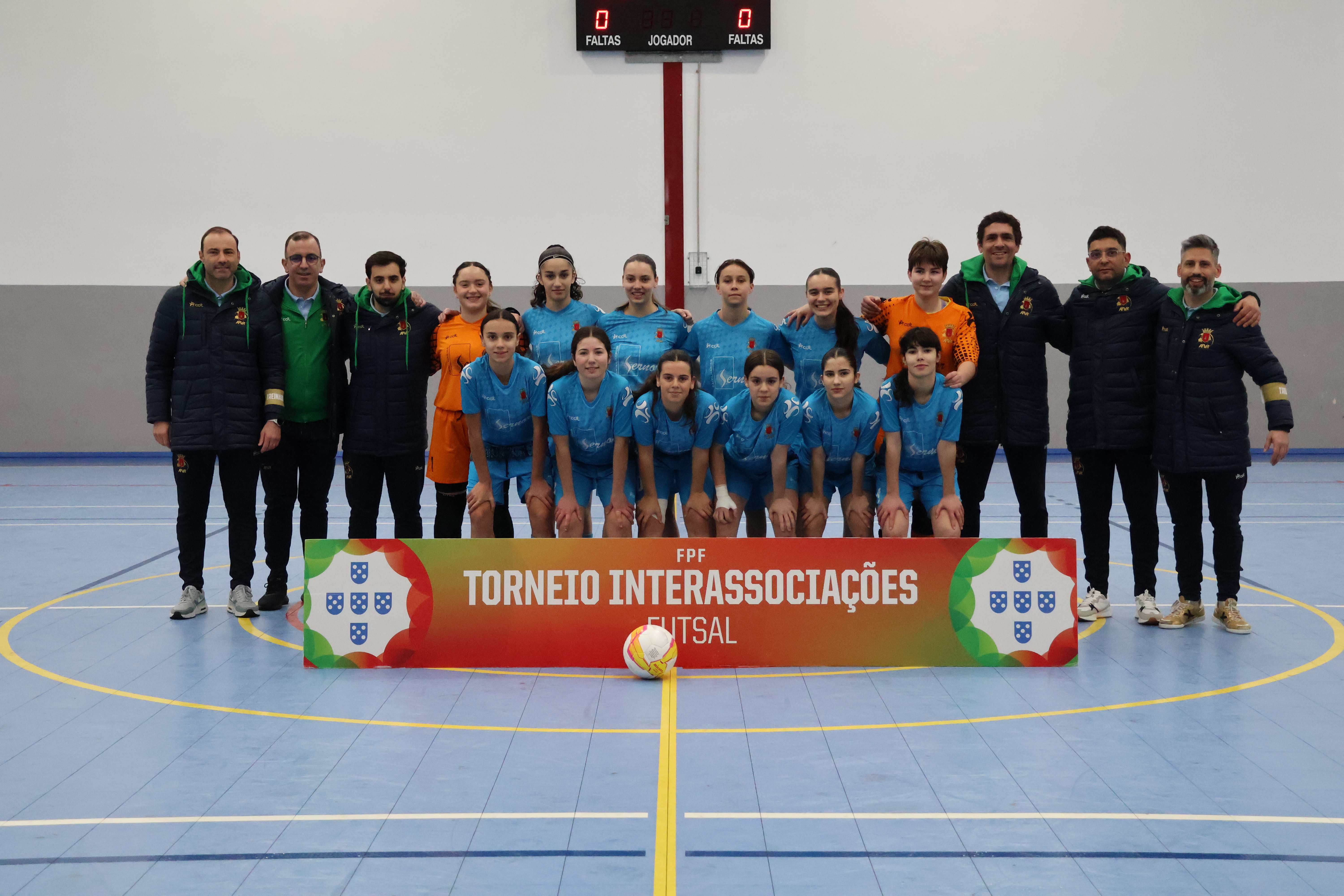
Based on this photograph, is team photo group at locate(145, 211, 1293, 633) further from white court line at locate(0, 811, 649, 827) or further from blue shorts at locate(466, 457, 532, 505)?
white court line at locate(0, 811, 649, 827)

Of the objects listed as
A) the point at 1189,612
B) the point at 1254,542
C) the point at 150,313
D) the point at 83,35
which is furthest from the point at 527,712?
the point at 83,35

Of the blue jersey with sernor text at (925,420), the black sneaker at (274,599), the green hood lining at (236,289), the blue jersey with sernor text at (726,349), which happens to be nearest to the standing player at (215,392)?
the green hood lining at (236,289)

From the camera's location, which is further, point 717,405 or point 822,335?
point 822,335

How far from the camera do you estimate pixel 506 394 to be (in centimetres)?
516

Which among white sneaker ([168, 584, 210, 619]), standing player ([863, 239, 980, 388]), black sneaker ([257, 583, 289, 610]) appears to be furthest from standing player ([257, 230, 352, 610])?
standing player ([863, 239, 980, 388])

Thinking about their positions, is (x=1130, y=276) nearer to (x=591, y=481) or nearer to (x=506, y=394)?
(x=591, y=481)

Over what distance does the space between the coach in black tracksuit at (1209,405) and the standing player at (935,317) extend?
0.94m

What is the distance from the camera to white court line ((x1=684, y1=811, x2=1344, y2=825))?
305cm

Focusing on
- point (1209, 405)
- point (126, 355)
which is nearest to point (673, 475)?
point (1209, 405)

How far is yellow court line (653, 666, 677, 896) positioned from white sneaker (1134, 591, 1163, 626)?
256cm

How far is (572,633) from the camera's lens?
4.61 metres

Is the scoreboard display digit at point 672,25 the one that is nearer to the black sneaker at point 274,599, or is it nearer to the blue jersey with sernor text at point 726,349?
the blue jersey with sernor text at point 726,349

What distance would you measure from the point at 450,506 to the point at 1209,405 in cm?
385

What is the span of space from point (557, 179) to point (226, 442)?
8136 millimetres
